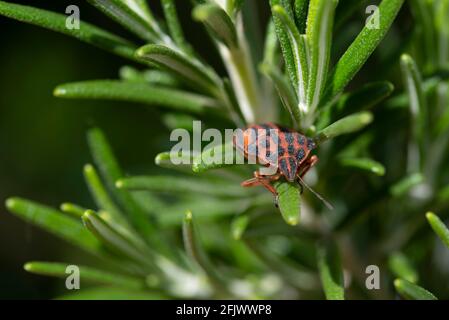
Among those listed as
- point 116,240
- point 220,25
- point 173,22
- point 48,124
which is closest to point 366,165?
point 220,25

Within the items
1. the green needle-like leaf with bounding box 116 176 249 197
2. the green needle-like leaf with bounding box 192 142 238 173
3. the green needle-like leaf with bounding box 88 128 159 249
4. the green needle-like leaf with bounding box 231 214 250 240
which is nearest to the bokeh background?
the green needle-like leaf with bounding box 116 176 249 197

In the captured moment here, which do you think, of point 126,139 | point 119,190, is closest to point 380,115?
point 119,190

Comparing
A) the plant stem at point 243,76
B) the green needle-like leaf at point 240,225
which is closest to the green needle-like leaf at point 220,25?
the plant stem at point 243,76

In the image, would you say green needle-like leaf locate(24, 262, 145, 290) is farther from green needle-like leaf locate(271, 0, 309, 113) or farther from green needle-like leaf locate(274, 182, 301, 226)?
green needle-like leaf locate(271, 0, 309, 113)

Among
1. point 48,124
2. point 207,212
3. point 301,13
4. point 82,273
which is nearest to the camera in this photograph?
point 301,13

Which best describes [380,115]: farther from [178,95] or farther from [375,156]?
[178,95]

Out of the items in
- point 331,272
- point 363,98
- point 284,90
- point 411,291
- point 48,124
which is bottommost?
point 411,291

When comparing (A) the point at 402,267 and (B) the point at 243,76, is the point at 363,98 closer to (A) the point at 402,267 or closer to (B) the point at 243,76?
(B) the point at 243,76
